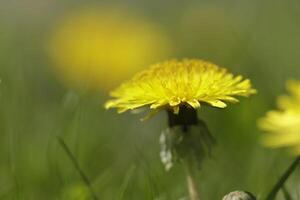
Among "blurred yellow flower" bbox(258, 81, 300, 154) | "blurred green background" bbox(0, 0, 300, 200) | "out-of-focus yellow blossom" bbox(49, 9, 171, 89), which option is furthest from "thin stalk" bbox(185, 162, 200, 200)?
"out-of-focus yellow blossom" bbox(49, 9, 171, 89)

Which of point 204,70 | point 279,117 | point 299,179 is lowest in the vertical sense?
point 299,179

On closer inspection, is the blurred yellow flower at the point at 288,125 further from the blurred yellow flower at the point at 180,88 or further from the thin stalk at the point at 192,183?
the thin stalk at the point at 192,183

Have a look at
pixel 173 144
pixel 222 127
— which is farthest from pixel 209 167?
pixel 173 144

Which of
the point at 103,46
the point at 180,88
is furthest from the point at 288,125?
the point at 103,46

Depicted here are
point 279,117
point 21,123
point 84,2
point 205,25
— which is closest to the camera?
point 279,117

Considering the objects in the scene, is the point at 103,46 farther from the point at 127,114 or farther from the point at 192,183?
the point at 192,183

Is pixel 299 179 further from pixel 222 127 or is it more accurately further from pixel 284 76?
pixel 284 76
